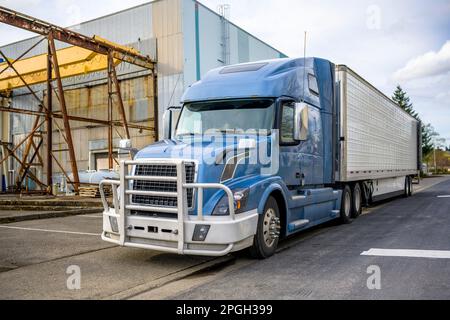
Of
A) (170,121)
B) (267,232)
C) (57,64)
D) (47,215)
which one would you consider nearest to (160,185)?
(267,232)

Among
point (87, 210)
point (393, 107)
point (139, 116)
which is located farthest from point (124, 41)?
point (393, 107)

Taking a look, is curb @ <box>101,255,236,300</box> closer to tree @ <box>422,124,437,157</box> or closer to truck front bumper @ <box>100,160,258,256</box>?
truck front bumper @ <box>100,160,258,256</box>

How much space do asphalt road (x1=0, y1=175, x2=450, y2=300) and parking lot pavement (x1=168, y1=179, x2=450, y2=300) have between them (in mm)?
11

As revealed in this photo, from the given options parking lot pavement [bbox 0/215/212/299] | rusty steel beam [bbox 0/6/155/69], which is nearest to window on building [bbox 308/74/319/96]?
parking lot pavement [bbox 0/215/212/299]

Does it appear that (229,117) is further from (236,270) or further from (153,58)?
(153,58)

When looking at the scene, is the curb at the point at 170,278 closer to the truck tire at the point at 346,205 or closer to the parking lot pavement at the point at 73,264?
the parking lot pavement at the point at 73,264

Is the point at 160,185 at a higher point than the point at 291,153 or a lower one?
lower

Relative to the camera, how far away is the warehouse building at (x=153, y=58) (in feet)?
75.3

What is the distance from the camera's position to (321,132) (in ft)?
28.6

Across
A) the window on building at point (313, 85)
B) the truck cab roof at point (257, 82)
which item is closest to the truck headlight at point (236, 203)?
the truck cab roof at point (257, 82)

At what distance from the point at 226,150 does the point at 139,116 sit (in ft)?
65.7

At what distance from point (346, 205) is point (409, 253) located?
3891 millimetres

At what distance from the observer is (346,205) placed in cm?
1021

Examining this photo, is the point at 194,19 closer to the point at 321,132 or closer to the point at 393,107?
the point at 393,107
